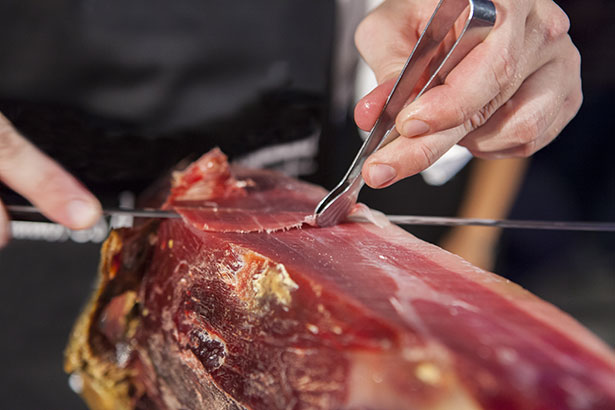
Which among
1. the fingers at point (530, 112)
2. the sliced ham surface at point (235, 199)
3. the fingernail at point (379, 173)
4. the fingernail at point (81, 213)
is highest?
the fingers at point (530, 112)

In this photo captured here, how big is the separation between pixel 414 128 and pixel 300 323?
0.45m

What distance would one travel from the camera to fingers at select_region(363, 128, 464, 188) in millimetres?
981

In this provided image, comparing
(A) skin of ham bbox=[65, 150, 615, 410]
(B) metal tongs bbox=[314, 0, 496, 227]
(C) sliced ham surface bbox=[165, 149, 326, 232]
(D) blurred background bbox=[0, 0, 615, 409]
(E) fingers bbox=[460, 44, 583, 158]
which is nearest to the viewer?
(A) skin of ham bbox=[65, 150, 615, 410]

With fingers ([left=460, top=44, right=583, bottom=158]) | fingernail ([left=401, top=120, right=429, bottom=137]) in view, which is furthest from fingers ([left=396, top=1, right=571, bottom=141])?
fingers ([left=460, top=44, right=583, bottom=158])

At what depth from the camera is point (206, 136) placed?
2.03 meters

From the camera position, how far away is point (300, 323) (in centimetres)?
75

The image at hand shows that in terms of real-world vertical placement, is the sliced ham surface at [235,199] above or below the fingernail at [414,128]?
below

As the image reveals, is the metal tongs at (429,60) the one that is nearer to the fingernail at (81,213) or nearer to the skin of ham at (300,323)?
the skin of ham at (300,323)

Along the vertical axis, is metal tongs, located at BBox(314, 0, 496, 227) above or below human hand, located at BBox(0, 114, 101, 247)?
above

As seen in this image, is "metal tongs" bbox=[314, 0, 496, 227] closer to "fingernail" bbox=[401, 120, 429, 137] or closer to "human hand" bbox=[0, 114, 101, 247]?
"fingernail" bbox=[401, 120, 429, 137]

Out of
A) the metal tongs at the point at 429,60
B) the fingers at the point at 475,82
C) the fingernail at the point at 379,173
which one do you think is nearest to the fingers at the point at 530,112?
the fingers at the point at 475,82

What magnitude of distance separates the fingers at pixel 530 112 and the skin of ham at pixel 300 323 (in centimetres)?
40

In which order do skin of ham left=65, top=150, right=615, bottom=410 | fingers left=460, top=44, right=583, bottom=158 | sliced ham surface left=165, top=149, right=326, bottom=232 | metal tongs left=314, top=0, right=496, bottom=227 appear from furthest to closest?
fingers left=460, top=44, right=583, bottom=158 → sliced ham surface left=165, top=149, right=326, bottom=232 → metal tongs left=314, top=0, right=496, bottom=227 → skin of ham left=65, top=150, right=615, bottom=410

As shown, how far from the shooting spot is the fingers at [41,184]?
98 cm
